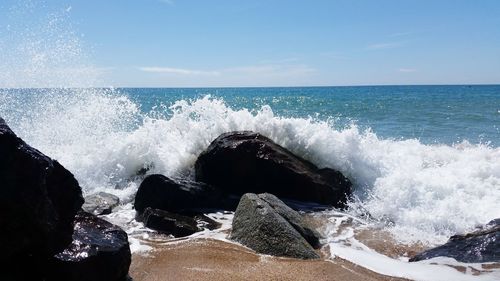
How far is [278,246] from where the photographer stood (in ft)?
16.4

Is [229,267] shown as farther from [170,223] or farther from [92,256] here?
[170,223]

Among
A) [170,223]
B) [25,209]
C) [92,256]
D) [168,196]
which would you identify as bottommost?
[170,223]

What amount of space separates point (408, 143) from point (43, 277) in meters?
11.6

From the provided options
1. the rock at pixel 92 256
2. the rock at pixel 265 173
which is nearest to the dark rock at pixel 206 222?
the rock at pixel 265 173

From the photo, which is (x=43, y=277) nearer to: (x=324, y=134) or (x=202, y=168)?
(x=202, y=168)

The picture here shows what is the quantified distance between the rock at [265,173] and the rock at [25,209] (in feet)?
15.0

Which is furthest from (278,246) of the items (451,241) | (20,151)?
(20,151)

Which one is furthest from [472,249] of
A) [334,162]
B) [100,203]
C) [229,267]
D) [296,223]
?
[100,203]

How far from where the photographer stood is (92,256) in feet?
11.6

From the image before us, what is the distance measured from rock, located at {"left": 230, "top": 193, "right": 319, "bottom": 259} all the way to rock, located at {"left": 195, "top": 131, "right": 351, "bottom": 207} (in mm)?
2151

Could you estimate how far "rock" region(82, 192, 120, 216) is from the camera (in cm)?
711

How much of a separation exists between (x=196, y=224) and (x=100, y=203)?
197cm

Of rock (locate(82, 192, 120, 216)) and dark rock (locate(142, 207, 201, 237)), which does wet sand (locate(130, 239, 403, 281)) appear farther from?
rock (locate(82, 192, 120, 216))

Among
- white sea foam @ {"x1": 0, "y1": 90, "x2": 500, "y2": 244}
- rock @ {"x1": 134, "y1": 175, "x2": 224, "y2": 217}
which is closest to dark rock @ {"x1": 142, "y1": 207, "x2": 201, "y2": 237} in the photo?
rock @ {"x1": 134, "y1": 175, "x2": 224, "y2": 217}
